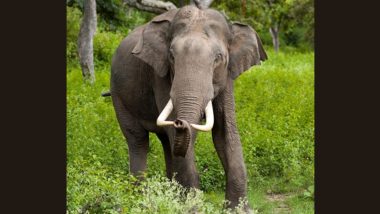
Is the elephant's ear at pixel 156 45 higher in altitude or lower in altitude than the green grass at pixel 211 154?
higher

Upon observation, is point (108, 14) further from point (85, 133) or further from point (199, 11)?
point (199, 11)

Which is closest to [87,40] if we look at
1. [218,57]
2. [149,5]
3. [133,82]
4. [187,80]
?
[149,5]

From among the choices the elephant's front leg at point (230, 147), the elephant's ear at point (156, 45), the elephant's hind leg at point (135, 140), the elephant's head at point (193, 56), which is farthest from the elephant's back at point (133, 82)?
the elephant's front leg at point (230, 147)

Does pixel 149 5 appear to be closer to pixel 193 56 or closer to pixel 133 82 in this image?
pixel 133 82

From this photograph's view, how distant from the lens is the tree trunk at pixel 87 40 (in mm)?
17562

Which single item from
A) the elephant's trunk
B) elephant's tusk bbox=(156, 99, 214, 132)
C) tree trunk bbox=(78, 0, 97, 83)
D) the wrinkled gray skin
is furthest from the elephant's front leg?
tree trunk bbox=(78, 0, 97, 83)

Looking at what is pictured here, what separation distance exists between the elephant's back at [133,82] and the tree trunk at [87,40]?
A: 5807mm

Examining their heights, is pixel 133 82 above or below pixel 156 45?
below

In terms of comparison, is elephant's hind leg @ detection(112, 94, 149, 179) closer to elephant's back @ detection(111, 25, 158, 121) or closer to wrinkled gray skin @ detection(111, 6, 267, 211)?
wrinkled gray skin @ detection(111, 6, 267, 211)

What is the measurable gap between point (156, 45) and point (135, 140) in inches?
68.6

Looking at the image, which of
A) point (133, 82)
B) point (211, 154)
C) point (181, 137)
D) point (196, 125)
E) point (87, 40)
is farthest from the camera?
point (87, 40)

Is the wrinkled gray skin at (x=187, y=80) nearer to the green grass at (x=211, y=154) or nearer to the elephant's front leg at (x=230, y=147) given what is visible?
the elephant's front leg at (x=230, y=147)

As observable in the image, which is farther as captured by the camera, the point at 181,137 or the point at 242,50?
the point at 242,50

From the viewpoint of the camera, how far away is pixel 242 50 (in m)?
10.2
